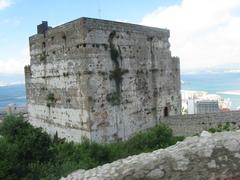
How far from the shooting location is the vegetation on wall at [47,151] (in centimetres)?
1511

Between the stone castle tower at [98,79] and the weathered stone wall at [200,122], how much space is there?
2.40 meters

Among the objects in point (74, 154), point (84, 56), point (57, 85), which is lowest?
point (74, 154)

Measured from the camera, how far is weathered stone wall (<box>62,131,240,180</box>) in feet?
27.7

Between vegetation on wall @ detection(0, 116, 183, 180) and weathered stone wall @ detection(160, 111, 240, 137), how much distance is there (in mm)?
2448

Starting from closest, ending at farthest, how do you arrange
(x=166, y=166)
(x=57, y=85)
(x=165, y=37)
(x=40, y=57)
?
(x=166, y=166) < (x=57, y=85) < (x=40, y=57) < (x=165, y=37)

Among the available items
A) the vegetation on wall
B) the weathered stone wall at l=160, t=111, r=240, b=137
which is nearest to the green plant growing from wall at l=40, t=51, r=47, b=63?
the vegetation on wall

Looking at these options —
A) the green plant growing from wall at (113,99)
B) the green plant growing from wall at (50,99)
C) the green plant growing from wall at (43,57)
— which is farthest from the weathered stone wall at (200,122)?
the green plant growing from wall at (43,57)

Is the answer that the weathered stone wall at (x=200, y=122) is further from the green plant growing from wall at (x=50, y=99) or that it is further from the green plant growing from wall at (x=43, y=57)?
the green plant growing from wall at (x=43, y=57)

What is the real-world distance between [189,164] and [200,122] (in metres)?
14.9

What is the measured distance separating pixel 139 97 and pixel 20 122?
8.17 m

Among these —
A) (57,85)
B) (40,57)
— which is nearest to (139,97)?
(57,85)

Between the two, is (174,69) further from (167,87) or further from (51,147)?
(51,147)

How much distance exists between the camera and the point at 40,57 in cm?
2577

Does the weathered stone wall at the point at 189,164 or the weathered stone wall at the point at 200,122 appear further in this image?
the weathered stone wall at the point at 200,122
